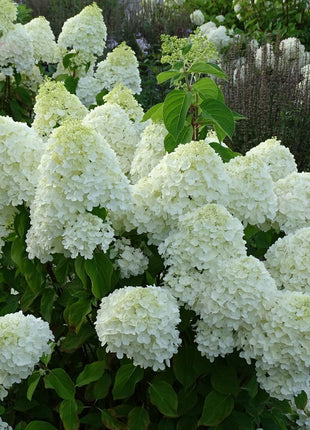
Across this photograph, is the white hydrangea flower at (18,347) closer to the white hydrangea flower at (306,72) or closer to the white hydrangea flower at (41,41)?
the white hydrangea flower at (41,41)

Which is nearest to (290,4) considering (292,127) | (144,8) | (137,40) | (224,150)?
(137,40)

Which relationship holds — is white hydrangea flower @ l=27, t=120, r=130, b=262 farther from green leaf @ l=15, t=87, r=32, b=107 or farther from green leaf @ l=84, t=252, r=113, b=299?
green leaf @ l=15, t=87, r=32, b=107

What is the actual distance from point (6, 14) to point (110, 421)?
2404 mm

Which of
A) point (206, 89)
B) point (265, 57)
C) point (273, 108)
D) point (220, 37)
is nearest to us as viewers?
point (206, 89)

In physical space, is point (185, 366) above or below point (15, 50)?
below

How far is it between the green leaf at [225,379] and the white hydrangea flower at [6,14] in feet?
7.71

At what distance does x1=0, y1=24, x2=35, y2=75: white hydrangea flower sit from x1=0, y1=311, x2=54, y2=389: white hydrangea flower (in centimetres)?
200

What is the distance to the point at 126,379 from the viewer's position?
1.73 metres

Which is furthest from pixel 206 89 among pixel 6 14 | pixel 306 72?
pixel 306 72

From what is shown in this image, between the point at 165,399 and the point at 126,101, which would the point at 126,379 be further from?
the point at 126,101

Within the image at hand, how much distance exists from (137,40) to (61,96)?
5.41m

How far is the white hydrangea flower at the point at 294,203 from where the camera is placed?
2.02 meters

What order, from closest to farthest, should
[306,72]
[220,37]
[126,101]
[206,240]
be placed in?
[206,240], [126,101], [306,72], [220,37]

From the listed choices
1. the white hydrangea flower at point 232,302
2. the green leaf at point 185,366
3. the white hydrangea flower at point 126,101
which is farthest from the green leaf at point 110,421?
the white hydrangea flower at point 126,101
